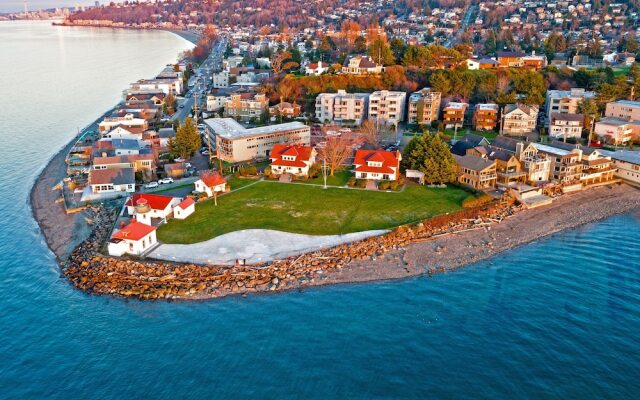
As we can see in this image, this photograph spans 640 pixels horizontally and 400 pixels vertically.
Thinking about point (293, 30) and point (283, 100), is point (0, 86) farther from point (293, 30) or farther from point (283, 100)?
point (293, 30)

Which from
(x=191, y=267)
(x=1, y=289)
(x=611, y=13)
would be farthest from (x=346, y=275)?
(x=611, y=13)

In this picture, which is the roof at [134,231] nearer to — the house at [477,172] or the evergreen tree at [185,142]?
the evergreen tree at [185,142]

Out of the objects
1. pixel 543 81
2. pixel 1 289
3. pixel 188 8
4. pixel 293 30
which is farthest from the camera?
pixel 188 8

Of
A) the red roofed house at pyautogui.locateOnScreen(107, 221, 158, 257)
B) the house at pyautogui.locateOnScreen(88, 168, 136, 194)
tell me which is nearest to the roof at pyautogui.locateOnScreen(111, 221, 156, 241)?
the red roofed house at pyautogui.locateOnScreen(107, 221, 158, 257)

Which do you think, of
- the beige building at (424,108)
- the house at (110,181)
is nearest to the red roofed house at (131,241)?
the house at (110,181)

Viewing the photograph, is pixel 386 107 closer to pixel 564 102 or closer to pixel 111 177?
pixel 564 102

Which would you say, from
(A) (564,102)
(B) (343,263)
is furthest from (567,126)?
(B) (343,263)
